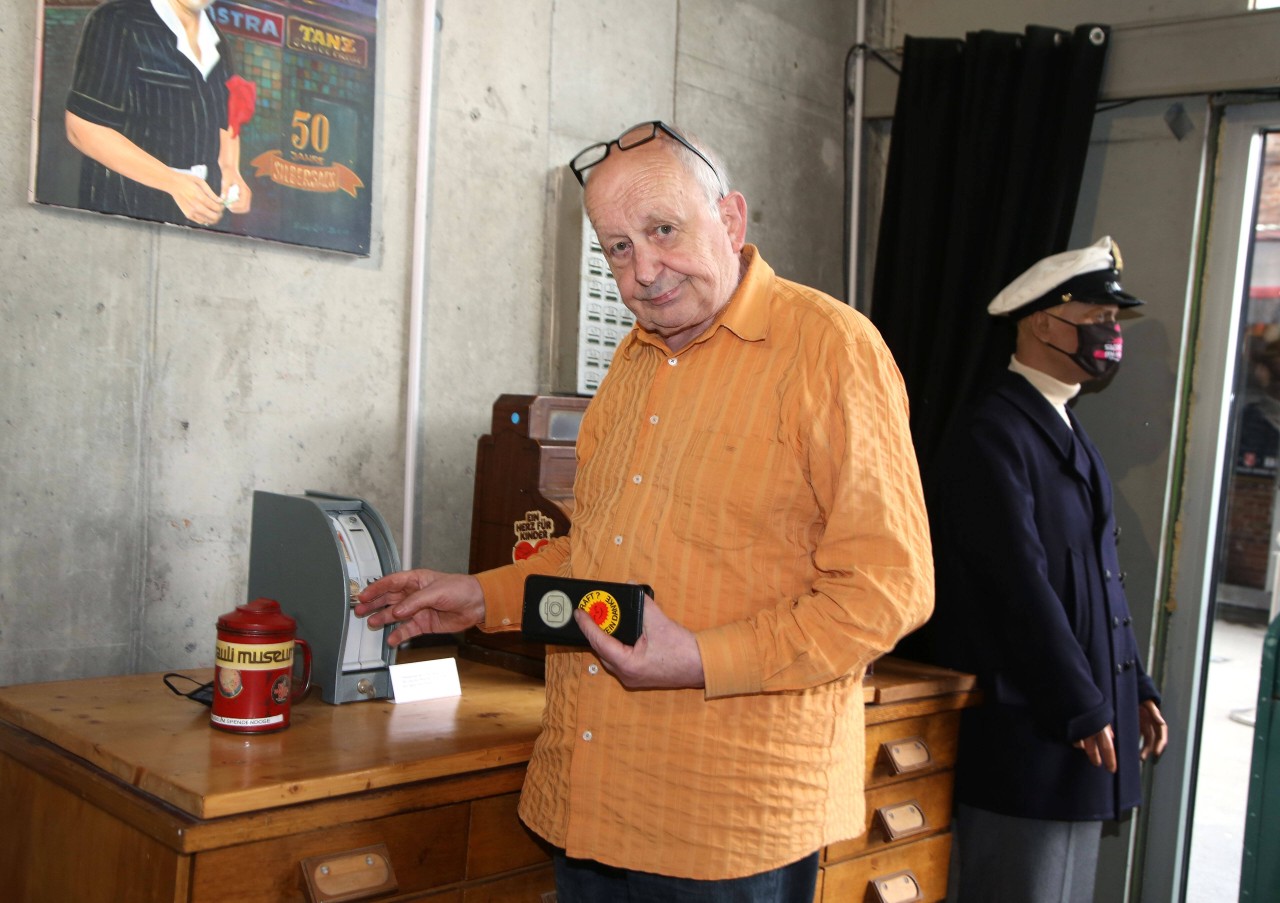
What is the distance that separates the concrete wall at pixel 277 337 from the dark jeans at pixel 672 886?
955 millimetres

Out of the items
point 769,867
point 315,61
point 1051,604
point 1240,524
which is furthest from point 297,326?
point 1240,524

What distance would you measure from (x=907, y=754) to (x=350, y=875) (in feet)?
4.08

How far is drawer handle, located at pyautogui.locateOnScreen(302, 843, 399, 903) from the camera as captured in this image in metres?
1.50

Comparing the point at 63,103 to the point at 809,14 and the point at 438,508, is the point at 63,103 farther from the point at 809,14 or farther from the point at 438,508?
the point at 809,14

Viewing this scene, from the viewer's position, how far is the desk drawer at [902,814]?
2.30 meters

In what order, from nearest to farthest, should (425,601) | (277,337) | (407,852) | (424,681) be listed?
(407,852), (425,601), (424,681), (277,337)

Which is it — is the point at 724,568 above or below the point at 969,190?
below

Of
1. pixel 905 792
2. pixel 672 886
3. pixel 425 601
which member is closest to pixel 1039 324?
pixel 905 792

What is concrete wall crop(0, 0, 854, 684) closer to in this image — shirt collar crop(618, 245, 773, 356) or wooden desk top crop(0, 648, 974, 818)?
wooden desk top crop(0, 648, 974, 818)

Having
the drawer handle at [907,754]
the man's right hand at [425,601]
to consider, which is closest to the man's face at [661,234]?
the man's right hand at [425,601]

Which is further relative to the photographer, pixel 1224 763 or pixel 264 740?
pixel 1224 763

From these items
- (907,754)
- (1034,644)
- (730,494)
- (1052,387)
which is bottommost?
(907,754)

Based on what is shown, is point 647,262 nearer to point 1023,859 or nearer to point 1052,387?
point 1052,387

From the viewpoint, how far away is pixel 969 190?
3236 mm
